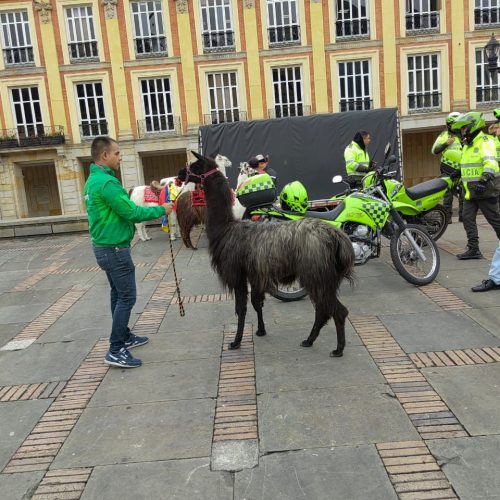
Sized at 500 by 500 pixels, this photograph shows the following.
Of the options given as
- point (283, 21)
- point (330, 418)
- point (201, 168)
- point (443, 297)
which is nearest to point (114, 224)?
point (201, 168)

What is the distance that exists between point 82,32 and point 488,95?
71.4 ft

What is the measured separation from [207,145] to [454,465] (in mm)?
10920

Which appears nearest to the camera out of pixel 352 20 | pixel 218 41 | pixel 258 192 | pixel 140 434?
pixel 140 434

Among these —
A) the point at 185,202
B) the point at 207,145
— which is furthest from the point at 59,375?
the point at 207,145

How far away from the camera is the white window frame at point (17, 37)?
25312 mm

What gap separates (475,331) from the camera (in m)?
4.69

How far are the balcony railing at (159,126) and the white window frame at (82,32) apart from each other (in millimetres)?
4194

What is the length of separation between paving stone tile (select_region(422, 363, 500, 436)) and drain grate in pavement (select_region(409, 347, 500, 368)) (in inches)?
3.2

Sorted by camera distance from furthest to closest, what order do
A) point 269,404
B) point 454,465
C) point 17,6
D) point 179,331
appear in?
point 17,6
point 179,331
point 269,404
point 454,465

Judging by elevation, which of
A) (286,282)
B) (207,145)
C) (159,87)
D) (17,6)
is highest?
(17,6)

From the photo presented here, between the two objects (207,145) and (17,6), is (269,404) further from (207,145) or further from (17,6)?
(17,6)

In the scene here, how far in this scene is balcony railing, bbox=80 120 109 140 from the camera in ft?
85.5

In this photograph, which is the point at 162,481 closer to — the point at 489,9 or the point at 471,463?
the point at 471,463

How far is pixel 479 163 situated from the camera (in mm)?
6914
